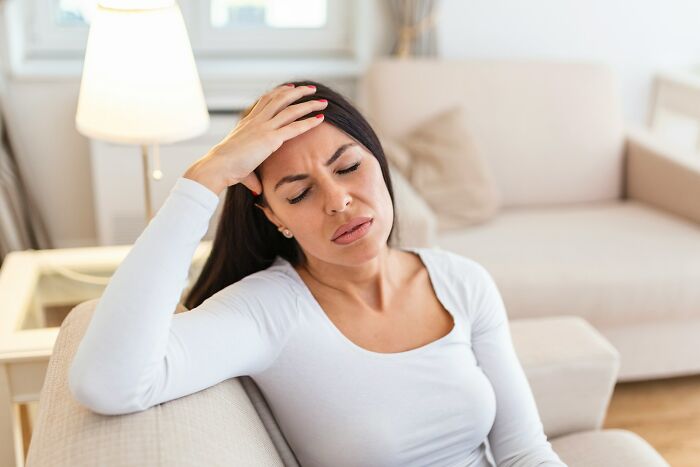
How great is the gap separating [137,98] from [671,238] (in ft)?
5.36

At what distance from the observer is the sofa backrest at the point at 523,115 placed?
2.89 meters

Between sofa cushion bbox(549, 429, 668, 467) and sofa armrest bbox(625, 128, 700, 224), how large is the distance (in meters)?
1.34

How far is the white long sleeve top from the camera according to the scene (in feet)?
3.48

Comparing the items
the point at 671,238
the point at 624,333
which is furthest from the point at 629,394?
the point at 671,238

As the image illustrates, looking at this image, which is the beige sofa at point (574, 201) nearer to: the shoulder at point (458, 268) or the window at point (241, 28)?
the window at point (241, 28)

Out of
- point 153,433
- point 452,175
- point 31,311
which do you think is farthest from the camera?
point 452,175

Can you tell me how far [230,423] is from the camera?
113cm

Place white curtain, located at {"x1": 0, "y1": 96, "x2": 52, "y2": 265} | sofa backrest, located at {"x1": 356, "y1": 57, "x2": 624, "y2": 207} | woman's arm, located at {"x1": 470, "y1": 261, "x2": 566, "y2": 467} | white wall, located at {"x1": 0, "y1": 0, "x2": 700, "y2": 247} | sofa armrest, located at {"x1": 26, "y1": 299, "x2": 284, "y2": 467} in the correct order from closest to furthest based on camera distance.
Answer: sofa armrest, located at {"x1": 26, "y1": 299, "x2": 284, "y2": 467} → woman's arm, located at {"x1": 470, "y1": 261, "x2": 566, "y2": 467} → sofa backrest, located at {"x1": 356, "y1": 57, "x2": 624, "y2": 207} → white curtain, located at {"x1": 0, "y1": 96, "x2": 52, "y2": 265} → white wall, located at {"x1": 0, "y1": 0, "x2": 700, "y2": 247}

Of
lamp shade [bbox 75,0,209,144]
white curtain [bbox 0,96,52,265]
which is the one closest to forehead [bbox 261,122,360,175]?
lamp shade [bbox 75,0,209,144]

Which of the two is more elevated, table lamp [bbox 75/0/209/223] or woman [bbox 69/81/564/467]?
table lamp [bbox 75/0/209/223]

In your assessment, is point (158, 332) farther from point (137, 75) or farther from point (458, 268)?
point (137, 75)

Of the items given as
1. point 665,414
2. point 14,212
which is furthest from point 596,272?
point 14,212

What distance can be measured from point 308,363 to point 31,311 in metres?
0.83

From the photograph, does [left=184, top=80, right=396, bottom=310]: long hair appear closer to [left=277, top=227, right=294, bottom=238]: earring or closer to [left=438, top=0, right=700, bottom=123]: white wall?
[left=277, top=227, right=294, bottom=238]: earring
